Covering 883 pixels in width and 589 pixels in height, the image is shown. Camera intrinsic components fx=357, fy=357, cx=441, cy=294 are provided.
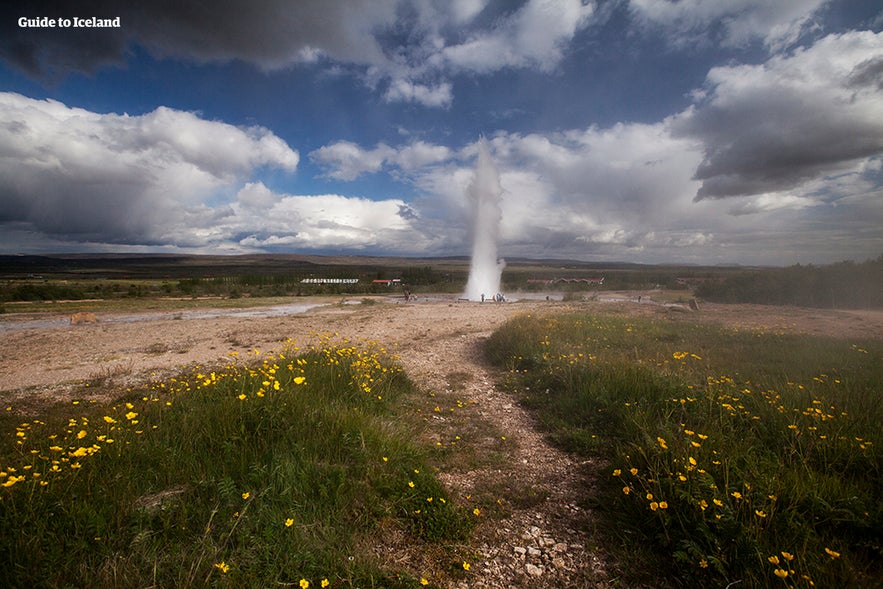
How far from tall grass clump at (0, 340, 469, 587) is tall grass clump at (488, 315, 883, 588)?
5.93 feet

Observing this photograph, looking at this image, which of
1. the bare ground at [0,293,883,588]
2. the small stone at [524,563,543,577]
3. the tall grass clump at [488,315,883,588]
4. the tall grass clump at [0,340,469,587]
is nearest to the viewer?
the tall grass clump at [0,340,469,587]

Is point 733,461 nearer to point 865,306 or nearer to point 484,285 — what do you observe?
point 865,306

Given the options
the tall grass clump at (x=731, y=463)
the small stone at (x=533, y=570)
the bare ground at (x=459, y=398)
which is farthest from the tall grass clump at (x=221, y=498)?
the tall grass clump at (x=731, y=463)

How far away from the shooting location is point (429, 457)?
14.9ft

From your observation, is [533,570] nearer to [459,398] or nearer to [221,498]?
[221,498]

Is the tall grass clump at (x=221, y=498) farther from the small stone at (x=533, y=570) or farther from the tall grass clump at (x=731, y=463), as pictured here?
the tall grass clump at (x=731, y=463)

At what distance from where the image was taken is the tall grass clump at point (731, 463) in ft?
8.72

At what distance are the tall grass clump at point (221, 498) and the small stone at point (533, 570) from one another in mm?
600

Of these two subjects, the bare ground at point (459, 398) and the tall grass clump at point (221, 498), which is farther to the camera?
the bare ground at point (459, 398)

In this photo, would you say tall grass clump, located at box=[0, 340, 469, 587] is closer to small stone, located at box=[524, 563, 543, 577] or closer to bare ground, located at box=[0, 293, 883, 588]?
bare ground, located at box=[0, 293, 883, 588]

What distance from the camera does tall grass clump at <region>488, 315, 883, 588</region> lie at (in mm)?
2658

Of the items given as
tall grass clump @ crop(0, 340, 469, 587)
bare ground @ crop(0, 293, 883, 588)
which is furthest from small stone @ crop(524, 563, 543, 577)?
tall grass clump @ crop(0, 340, 469, 587)

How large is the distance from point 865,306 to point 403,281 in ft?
194

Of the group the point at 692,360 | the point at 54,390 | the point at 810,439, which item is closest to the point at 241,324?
the point at 54,390
